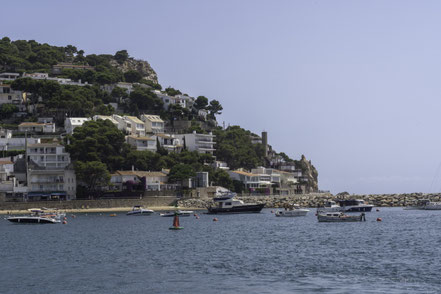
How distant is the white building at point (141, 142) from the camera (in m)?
137

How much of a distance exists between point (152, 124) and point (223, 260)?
114 meters

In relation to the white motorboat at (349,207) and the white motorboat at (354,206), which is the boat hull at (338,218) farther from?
the white motorboat at (354,206)

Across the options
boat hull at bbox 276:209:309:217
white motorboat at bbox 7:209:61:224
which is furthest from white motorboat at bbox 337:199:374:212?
white motorboat at bbox 7:209:61:224

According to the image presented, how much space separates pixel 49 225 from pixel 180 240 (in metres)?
29.5

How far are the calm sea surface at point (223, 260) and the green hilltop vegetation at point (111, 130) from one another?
44109mm

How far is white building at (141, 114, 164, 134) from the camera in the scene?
156050 mm

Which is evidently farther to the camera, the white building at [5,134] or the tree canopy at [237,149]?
the tree canopy at [237,149]

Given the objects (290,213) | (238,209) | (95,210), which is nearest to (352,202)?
(290,213)

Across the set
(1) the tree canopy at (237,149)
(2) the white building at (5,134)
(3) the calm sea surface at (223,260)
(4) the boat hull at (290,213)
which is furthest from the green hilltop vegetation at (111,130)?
(3) the calm sea surface at (223,260)

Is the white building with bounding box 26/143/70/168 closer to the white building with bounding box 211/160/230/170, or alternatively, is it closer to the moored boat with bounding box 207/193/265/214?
the moored boat with bounding box 207/193/265/214

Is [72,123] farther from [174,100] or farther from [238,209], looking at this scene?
[238,209]

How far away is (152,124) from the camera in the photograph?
157125 millimetres

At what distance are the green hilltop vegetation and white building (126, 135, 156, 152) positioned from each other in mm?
2419

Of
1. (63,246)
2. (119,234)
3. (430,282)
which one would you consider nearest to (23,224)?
(119,234)
